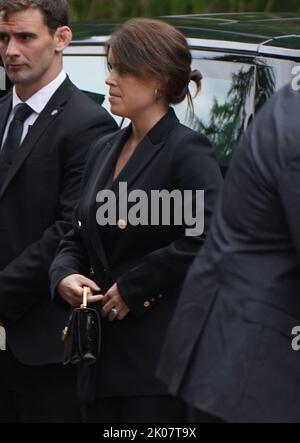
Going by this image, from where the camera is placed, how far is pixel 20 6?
16.3 ft

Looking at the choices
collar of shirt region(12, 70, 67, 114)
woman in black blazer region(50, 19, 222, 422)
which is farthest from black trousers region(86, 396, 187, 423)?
collar of shirt region(12, 70, 67, 114)

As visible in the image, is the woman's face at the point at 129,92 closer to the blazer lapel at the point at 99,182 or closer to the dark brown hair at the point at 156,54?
the dark brown hair at the point at 156,54

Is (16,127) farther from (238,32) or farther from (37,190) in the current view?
(238,32)

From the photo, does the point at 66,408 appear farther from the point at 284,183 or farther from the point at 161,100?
the point at 284,183

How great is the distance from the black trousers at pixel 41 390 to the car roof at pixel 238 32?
1.32 m

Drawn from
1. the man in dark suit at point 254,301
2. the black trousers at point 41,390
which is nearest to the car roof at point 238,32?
the black trousers at point 41,390

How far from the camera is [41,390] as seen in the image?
16.0ft

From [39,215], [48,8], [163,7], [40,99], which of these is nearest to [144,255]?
[39,215]

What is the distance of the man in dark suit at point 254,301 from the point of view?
349cm

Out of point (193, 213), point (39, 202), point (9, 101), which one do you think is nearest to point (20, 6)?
point (9, 101)

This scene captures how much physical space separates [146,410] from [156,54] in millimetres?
1117

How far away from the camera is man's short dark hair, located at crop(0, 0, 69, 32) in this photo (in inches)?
195

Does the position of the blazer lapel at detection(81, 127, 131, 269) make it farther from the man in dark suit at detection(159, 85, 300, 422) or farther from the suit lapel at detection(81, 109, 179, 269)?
the man in dark suit at detection(159, 85, 300, 422)

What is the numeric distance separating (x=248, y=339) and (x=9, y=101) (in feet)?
6.40
